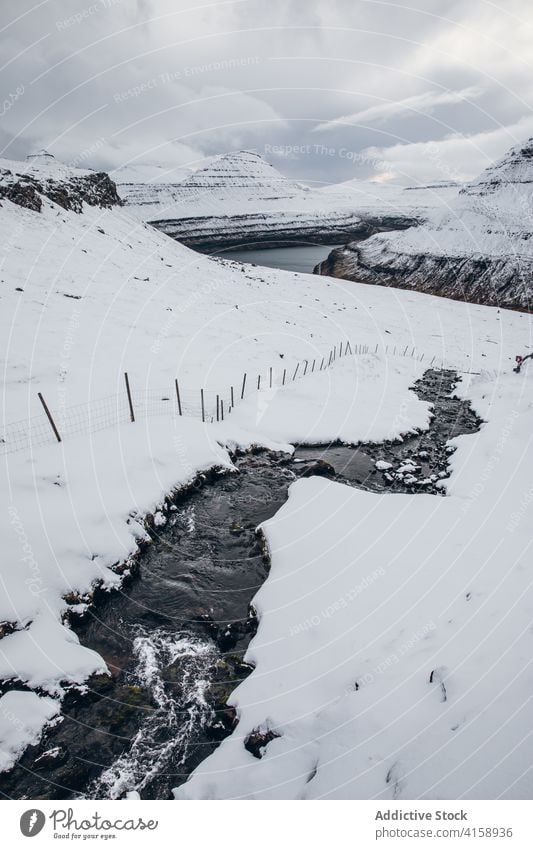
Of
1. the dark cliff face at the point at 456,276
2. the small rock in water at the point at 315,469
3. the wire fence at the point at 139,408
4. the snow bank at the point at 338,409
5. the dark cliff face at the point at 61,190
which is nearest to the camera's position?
the wire fence at the point at 139,408

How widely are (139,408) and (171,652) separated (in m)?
13.0

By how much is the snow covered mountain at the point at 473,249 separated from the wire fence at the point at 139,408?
46995mm

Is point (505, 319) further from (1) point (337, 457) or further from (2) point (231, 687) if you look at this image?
(2) point (231, 687)

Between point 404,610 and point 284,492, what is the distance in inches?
295

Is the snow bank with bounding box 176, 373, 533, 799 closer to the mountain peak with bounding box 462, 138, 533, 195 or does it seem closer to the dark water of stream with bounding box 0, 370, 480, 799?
the dark water of stream with bounding box 0, 370, 480, 799

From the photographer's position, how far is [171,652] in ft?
31.3

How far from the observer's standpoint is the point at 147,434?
16172 mm

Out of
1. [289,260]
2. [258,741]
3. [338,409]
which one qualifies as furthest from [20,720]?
[289,260]

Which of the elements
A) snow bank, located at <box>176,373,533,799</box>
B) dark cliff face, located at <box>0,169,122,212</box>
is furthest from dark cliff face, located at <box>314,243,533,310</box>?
snow bank, located at <box>176,373,533,799</box>

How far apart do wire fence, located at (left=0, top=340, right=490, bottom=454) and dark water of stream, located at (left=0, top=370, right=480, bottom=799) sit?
5.59 m
